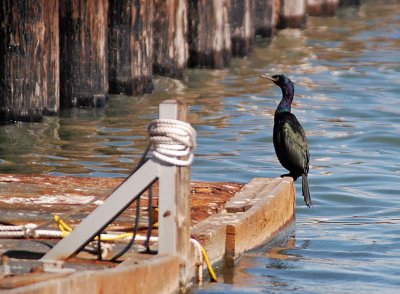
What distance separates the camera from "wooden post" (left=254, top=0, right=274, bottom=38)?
65.3 feet

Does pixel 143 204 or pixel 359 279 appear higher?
pixel 143 204

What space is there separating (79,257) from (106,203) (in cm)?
46

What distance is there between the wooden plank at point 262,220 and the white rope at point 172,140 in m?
1.31

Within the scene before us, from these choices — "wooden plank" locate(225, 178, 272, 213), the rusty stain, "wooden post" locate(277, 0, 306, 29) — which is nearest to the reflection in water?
"wooden plank" locate(225, 178, 272, 213)

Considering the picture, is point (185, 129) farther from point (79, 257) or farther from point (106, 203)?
point (79, 257)

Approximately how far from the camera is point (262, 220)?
7.93m

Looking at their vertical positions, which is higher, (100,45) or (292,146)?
(100,45)

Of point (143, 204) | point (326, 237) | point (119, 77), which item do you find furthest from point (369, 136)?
point (143, 204)

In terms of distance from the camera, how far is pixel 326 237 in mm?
9680

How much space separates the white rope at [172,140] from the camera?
6.08 metres

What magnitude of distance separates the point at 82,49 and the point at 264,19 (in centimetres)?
755

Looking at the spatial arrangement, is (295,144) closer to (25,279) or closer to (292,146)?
(292,146)

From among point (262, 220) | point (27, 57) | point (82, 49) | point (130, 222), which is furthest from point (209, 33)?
point (130, 222)

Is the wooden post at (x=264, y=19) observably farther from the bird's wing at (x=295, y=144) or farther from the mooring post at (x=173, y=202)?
the mooring post at (x=173, y=202)
